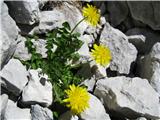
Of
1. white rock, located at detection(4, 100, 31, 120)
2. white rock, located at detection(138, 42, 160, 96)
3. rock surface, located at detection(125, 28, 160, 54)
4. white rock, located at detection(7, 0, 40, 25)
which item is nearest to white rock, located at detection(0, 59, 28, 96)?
white rock, located at detection(4, 100, 31, 120)

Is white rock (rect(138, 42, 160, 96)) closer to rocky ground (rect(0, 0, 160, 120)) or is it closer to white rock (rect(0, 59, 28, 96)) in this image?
rocky ground (rect(0, 0, 160, 120))

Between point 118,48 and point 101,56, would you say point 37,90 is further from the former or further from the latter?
point 118,48

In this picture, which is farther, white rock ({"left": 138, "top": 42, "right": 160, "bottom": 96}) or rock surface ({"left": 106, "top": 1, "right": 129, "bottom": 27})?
rock surface ({"left": 106, "top": 1, "right": 129, "bottom": 27})

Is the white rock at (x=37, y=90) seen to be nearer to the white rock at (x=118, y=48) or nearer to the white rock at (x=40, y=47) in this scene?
the white rock at (x=40, y=47)

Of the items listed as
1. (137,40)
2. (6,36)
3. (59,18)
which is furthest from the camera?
(137,40)

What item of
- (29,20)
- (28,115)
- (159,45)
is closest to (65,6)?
(29,20)

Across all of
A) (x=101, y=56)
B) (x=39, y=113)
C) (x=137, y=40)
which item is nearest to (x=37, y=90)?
(x=39, y=113)
